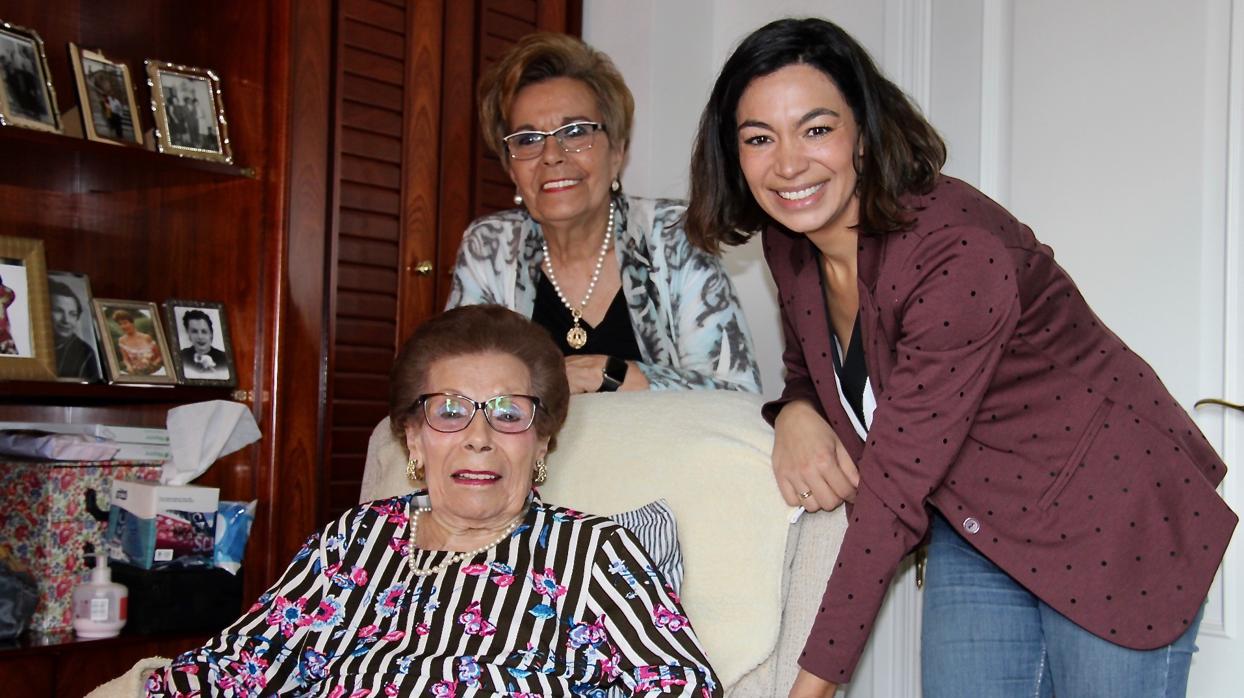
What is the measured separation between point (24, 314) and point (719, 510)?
1.53 meters

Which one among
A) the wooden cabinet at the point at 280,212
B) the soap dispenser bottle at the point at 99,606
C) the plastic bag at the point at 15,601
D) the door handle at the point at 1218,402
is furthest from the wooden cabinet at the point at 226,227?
the door handle at the point at 1218,402

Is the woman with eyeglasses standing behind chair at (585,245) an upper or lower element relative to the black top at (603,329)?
upper

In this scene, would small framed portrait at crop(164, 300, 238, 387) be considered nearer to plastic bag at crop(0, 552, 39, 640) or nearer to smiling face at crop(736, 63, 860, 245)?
plastic bag at crop(0, 552, 39, 640)

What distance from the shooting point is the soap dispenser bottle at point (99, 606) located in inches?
92.0

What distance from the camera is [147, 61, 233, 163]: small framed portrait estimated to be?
2.57 metres

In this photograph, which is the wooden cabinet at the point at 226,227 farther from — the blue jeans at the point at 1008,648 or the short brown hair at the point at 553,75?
the blue jeans at the point at 1008,648

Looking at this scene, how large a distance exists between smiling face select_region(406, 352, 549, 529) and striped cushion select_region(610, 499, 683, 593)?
17 centimetres

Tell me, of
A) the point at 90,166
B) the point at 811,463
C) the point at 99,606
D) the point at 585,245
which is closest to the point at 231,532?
the point at 99,606

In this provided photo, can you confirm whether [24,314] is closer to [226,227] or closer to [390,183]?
[226,227]

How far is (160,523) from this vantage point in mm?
2412

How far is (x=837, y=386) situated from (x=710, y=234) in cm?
30

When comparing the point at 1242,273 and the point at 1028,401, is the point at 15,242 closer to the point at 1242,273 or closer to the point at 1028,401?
the point at 1028,401

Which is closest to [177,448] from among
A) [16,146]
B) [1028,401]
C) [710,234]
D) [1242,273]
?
[16,146]

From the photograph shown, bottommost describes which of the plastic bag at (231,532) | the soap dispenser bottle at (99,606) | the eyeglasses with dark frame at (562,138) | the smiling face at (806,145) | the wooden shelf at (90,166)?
the soap dispenser bottle at (99,606)
